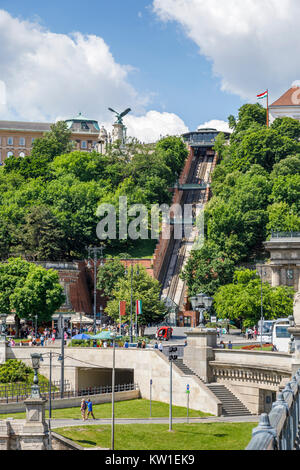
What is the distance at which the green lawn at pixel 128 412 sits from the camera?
49.3 metres

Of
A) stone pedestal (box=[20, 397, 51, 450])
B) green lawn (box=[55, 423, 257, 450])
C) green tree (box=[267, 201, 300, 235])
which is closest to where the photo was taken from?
stone pedestal (box=[20, 397, 51, 450])

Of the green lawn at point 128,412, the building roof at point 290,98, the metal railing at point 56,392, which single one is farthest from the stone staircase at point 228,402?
the building roof at point 290,98

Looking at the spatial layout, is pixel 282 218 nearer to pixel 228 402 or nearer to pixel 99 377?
pixel 99 377

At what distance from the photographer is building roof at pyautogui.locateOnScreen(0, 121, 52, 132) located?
551 feet

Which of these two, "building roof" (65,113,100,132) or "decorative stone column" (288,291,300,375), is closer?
"decorative stone column" (288,291,300,375)

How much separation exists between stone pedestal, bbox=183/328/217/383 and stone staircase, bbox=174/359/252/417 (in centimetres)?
52

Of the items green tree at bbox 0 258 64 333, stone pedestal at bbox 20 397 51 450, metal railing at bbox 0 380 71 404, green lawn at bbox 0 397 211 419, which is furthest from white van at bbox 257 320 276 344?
stone pedestal at bbox 20 397 51 450

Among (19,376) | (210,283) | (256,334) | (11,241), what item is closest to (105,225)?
(11,241)

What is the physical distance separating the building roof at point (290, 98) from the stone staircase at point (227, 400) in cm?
9203

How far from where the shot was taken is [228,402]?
170 feet

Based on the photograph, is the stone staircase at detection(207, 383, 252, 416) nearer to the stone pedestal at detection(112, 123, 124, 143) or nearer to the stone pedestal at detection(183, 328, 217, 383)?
the stone pedestal at detection(183, 328, 217, 383)

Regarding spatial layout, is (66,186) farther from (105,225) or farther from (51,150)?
(51,150)

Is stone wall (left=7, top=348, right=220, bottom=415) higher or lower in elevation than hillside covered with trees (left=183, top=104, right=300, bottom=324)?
lower

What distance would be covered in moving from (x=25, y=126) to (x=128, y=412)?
413 ft
